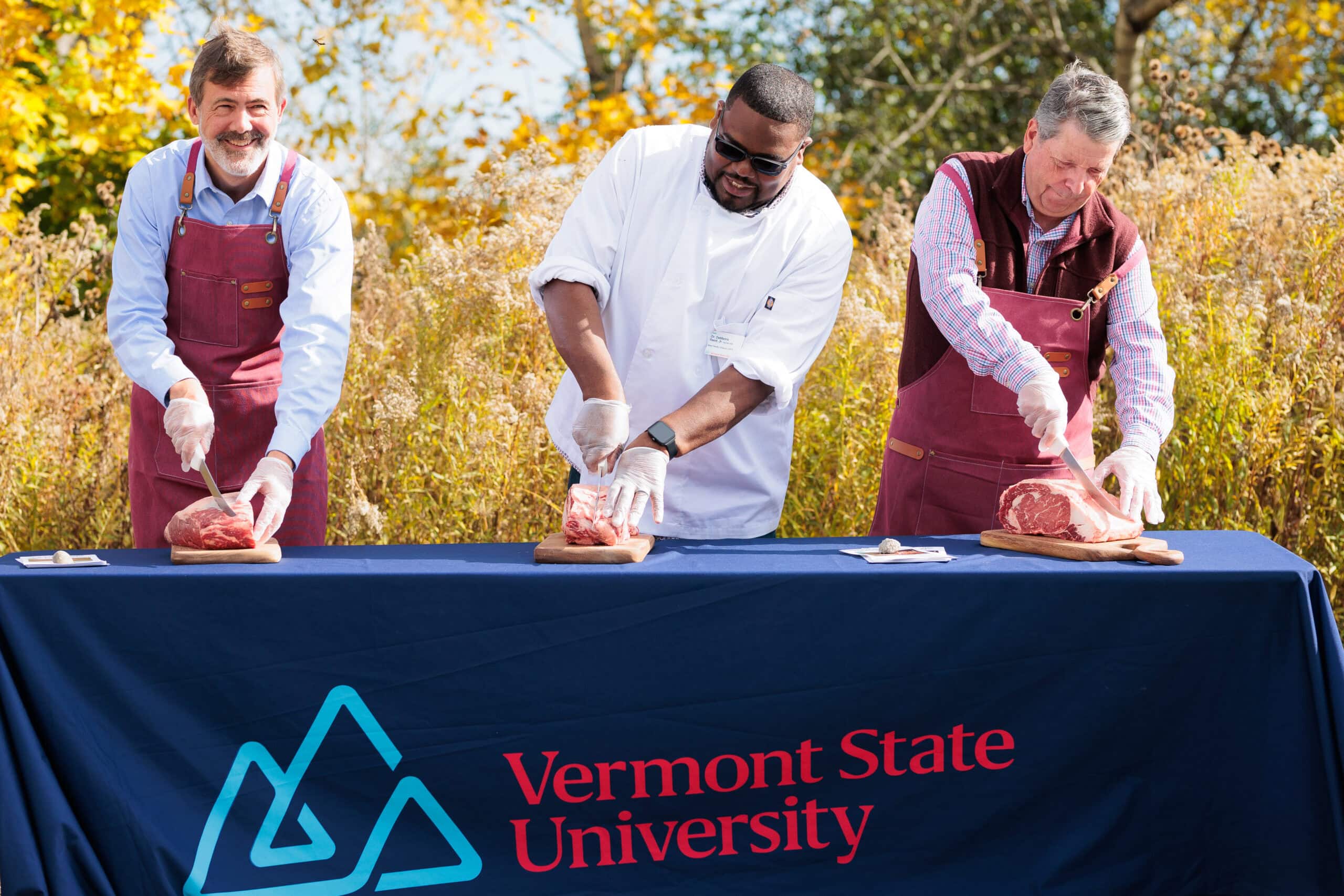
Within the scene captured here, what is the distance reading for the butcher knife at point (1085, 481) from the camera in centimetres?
263

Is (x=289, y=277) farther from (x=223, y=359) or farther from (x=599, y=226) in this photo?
(x=599, y=226)

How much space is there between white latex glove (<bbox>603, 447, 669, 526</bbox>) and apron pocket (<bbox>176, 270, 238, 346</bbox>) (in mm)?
984

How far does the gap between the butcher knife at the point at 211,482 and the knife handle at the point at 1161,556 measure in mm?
1782

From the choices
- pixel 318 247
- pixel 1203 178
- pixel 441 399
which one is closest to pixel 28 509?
pixel 441 399

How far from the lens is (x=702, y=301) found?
A: 2.88 meters

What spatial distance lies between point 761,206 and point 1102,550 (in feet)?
3.49

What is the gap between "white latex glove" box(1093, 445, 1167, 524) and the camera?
105 inches

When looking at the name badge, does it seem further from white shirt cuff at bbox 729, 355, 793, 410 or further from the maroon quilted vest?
the maroon quilted vest

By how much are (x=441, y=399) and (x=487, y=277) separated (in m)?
0.50

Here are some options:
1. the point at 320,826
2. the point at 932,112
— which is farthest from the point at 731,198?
the point at 932,112

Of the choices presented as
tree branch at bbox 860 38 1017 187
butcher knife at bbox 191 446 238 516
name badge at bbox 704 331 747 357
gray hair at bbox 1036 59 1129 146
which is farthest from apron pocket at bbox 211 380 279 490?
tree branch at bbox 860 38 1017 187

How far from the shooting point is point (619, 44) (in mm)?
9312

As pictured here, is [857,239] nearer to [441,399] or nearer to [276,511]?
[441,399]

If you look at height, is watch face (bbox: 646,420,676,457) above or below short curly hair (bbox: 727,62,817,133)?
below
